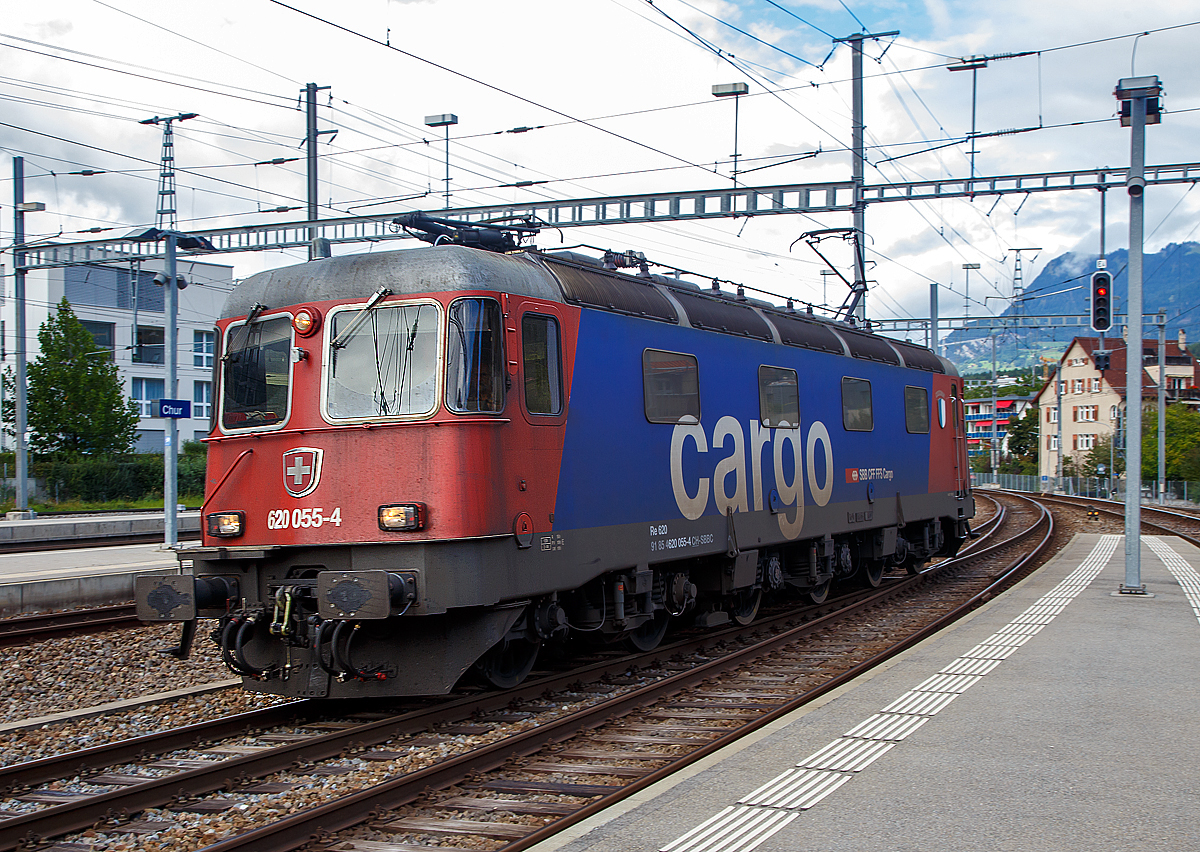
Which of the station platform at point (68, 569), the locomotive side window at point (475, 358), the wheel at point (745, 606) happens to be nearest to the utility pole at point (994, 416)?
the station platform at point (68, 569)

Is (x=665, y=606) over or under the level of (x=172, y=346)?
under

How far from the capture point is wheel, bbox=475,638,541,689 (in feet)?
28.0

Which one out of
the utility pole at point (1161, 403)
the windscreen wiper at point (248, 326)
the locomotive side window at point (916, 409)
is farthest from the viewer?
the utility pole at point (1161, 403)

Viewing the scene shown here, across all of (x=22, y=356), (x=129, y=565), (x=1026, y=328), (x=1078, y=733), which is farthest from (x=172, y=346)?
(x=1026, y=328)

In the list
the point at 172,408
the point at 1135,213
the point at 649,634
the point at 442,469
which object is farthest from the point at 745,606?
the point at 172,408

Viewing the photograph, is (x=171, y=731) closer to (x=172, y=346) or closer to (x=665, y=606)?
(x=665, y=606)

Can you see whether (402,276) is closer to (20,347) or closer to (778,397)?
(778,397)

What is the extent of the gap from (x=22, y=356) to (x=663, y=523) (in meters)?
24.9

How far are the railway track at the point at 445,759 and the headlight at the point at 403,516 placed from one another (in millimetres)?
1403

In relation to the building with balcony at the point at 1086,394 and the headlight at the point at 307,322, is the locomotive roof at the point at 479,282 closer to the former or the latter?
the headlight at the point at 307,322

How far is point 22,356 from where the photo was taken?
2864 centimetres

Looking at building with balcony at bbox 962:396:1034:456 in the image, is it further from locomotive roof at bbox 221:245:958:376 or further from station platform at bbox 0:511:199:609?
locomotive roof at bbox 221:245:958:376

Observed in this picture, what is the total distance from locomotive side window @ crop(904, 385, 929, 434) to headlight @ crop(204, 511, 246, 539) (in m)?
11.2

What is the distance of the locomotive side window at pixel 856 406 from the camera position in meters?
14.3
